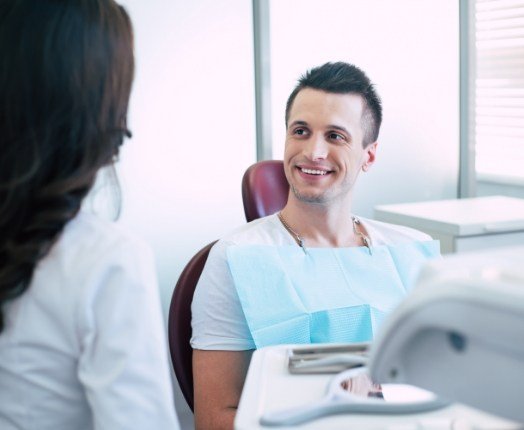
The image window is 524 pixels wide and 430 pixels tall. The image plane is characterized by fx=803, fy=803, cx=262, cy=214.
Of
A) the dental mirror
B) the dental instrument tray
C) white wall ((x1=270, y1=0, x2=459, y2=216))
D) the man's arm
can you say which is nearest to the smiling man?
the man's arm

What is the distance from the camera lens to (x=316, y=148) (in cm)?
157

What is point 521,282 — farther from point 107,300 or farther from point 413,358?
point 107,300

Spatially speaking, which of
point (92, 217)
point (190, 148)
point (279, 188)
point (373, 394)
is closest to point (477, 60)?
point (190, 148)

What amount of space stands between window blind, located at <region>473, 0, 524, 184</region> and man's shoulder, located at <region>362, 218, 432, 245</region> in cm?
117

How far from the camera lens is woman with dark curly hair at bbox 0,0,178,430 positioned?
825mm

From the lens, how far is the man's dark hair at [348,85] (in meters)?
1.63

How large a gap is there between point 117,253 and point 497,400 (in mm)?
405

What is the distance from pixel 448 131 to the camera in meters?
2.75

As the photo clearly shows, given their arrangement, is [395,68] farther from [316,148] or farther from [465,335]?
[465,335]

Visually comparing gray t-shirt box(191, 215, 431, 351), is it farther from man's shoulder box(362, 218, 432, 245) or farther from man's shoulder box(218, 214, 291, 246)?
man's shoulder box(362, 218, 432, 245)

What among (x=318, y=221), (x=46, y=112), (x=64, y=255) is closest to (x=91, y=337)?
(x=64, y=255)

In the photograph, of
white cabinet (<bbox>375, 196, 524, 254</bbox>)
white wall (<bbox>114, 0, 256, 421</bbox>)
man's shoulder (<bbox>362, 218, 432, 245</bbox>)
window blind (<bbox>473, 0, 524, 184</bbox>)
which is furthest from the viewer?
window blind (<bbox>473, 0, 524, 184</bbox>)

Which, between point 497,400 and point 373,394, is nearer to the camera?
point 497,400

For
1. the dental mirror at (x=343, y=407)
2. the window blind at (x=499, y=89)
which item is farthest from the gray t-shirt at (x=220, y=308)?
the window blind at (x=499, y=89)
